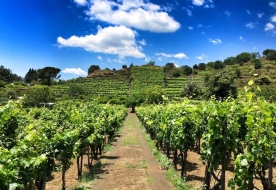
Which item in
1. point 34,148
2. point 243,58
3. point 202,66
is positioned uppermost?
point 243,58

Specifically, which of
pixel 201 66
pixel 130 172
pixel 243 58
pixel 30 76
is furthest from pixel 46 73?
pixel 130 172

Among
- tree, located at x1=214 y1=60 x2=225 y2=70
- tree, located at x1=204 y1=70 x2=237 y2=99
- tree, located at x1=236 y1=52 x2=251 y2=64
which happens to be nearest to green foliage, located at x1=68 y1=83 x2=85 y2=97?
tree, located at x1=204 y1=70 x2=237 y2=99

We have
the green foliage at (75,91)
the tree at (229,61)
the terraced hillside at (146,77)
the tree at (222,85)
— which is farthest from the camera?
the tree at (229,61)

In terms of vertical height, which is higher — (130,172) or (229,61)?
(229,61)

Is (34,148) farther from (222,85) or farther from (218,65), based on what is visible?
(218,65)

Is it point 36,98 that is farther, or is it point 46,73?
point 46,73

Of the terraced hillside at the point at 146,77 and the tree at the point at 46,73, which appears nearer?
the terraced hillside at the point at 146,77

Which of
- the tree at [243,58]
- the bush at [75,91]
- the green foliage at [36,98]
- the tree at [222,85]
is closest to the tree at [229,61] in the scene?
the tree at [243,58]

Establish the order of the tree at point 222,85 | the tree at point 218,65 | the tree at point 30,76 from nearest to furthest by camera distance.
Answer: the tree at point 222,85
the tree at point 218,65
the tree at point 30,76

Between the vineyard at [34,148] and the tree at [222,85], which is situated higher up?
the tree at [222,85]

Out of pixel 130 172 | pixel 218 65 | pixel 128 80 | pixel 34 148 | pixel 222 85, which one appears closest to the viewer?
pixel 34 148

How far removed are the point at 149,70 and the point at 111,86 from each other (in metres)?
26.1

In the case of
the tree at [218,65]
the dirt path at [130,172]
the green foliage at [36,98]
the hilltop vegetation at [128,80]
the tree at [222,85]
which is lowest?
the dirt path at [130,172]

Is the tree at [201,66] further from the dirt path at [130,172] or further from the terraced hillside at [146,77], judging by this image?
the dirt path at [130,172]
